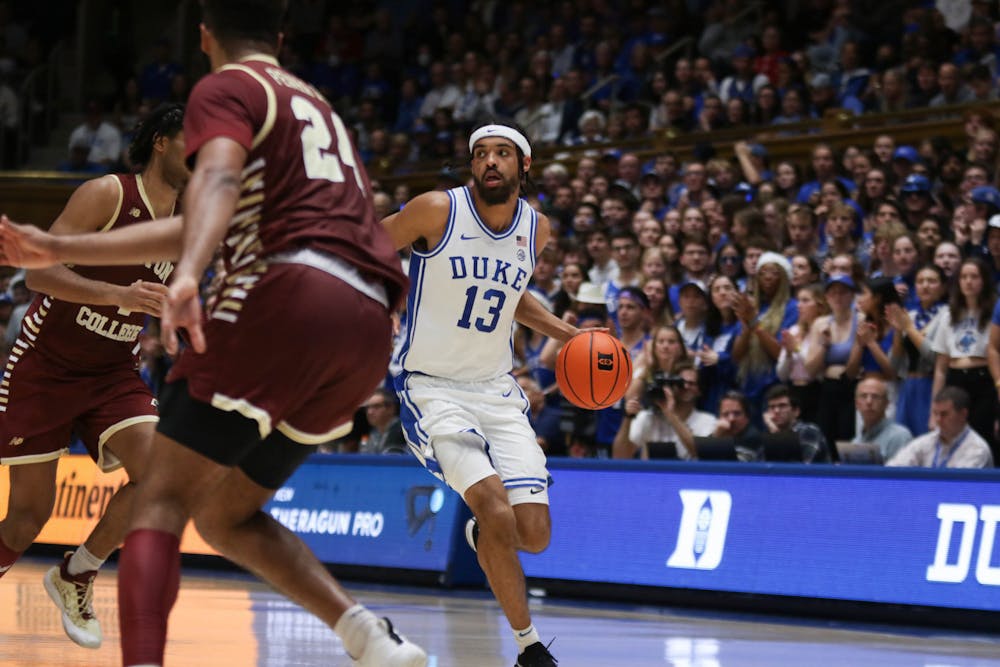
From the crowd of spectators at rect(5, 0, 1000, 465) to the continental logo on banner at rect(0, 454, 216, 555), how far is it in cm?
213

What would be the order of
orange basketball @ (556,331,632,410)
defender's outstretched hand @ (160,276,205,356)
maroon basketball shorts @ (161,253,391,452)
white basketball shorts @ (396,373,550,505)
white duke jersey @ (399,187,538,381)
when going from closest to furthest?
defender's outstretched hand @ (160,276,205,356), maroon basketball shorts @ (161,253,391,452), white basketball shorts @ (396,373,550,505), white duke jersey @ (399,187,538,381), orange basketball @ (556,331,632,410)

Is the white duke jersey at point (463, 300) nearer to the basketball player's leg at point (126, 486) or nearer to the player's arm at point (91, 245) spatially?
the basketball player's leg at point (126, 486)

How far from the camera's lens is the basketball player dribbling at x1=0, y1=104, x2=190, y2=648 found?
6352mm

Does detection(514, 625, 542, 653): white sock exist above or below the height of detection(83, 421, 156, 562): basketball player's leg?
below

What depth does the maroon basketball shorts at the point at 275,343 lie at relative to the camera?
3961mm

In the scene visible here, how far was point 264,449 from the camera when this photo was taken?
4242 mm

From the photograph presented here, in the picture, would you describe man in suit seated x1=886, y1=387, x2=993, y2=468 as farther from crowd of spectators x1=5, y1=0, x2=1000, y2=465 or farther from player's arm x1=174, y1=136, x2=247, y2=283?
player's arm x1=174, y1=136, x2=247, y2=283

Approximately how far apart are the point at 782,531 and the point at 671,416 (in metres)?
1.64

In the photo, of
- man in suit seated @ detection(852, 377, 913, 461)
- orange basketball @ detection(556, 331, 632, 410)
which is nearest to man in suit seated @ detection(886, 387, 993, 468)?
man in suit seated @ detection(852, 377, 913, 461)

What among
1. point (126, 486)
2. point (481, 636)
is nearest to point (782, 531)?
point (481, 636)

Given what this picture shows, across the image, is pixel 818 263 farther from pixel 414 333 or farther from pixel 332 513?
pixel 414 333

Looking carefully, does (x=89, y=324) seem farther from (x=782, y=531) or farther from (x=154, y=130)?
(x=782, y=531)

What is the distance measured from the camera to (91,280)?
18.9 ft

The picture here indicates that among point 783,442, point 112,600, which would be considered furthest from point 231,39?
point 783,442
